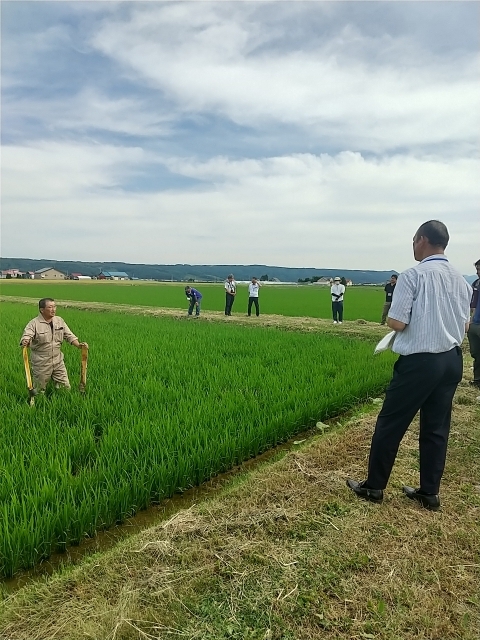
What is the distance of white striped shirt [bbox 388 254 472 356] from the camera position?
2.44 meters

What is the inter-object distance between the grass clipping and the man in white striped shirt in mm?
441

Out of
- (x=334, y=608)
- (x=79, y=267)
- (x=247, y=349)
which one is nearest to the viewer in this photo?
(x=334, y=608)

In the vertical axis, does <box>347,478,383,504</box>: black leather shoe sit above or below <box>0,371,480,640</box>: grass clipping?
above

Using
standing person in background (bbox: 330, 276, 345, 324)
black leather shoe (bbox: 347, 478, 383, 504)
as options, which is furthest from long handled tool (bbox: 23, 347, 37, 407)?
standing person in background (bbox: 330, 276, 345, 324)

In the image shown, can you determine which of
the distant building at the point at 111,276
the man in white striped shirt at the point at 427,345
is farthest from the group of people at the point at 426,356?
the distant building at the point at 111,276

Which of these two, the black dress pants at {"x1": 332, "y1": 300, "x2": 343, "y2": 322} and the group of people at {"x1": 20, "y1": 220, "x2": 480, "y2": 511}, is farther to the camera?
the black dress pants at {"x1": 332, "y1": 300, "x2": 343, "y2": 322}

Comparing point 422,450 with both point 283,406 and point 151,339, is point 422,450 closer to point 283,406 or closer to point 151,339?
point 283,406

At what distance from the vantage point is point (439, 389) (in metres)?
2.53


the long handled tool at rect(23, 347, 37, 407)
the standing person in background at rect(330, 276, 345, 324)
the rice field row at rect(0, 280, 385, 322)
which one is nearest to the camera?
the long handled tool at rect(23, 347, 37, 407)

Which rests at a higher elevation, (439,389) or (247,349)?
(439,389)

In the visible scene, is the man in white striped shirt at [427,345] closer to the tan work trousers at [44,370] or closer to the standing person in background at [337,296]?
the tan work trousers at [44,370]

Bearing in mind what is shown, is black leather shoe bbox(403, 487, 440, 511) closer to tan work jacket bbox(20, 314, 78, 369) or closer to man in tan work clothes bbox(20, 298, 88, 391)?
man in tan work clothes bbox(20, 298, 88, 391)

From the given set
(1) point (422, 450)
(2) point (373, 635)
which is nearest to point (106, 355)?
(1) point (422, 450)

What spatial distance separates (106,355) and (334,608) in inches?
222
